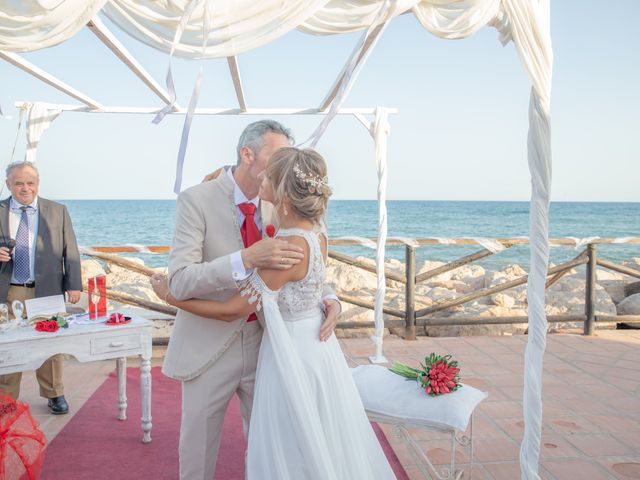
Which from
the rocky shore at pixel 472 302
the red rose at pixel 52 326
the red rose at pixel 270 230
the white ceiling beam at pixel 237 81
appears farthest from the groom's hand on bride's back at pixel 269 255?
the rocky shore at pixel 472 302

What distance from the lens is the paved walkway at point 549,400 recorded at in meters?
3.17

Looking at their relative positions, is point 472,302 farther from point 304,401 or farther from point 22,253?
point 304,401

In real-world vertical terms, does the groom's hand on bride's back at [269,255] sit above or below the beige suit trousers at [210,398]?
above

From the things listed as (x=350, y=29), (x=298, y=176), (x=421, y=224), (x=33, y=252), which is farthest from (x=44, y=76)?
(x=421, y=224)

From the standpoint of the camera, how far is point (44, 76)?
3.86 meters

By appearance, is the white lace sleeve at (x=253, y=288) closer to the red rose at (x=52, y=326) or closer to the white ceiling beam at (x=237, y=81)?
the red rose at (x=52, y=326)

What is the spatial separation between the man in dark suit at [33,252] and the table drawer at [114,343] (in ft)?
3.14

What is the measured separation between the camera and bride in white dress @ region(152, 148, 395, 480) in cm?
178

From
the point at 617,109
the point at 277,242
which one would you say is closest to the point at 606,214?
the point at 617,109

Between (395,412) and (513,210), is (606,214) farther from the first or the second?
(395,412)

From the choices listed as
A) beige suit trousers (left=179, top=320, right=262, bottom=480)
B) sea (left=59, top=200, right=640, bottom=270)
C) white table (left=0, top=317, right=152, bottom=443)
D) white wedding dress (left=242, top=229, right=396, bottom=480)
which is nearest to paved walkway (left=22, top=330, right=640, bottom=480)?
white table (left=0, top=317, right=152, bottom=443)

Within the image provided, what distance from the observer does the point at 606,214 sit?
42.4 m

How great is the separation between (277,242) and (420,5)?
159 centimetres

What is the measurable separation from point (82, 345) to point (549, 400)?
3.42 metres
